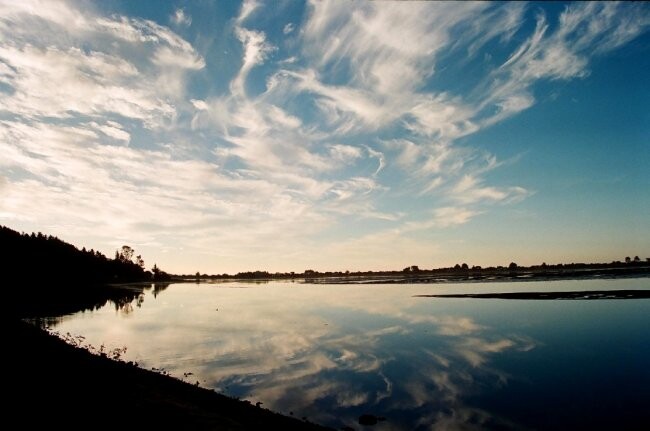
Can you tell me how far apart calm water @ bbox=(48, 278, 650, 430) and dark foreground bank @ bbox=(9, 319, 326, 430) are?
2754 millimetres

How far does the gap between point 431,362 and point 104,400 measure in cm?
2013

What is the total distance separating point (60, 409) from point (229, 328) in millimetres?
34016

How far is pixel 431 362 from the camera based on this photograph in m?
27.4

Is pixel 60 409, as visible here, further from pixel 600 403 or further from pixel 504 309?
pixel 504 309

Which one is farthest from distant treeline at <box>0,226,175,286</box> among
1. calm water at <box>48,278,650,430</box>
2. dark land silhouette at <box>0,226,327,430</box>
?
dark land silhouette at <box>0,226,327,430</box>

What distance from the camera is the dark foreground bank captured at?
522 inches

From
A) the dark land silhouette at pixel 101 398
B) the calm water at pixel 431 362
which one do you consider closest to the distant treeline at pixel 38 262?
the calm water at pixel 431 362

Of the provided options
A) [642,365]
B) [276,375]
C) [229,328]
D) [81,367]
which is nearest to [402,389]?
[276,375]

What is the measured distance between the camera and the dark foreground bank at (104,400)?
43.5 ft

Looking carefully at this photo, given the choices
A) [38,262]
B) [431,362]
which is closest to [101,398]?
[431,362]

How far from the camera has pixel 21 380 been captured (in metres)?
16.0

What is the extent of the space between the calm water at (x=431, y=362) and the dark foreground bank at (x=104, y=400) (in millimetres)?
2754

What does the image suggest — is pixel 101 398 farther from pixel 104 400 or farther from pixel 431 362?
pixel 431 362

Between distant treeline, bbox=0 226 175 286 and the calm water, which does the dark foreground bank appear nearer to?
the calm water
